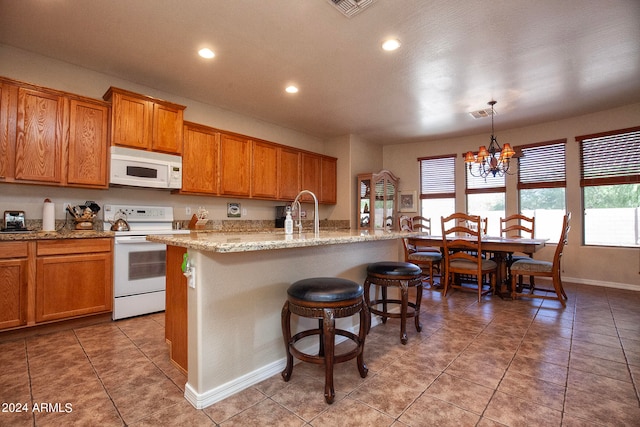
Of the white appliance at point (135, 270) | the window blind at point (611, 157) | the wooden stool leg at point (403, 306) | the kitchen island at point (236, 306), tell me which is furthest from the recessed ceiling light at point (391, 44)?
the window blind at point (611, 157)

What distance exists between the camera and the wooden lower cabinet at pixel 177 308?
192 cm

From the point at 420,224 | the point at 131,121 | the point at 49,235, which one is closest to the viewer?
the point at 49,235

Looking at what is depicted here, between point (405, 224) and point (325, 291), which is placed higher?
point (405, 224)

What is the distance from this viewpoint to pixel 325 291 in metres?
1.69

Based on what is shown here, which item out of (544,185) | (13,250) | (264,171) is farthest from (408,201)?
(13,250)

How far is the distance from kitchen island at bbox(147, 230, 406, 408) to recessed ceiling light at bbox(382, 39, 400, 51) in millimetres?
1796

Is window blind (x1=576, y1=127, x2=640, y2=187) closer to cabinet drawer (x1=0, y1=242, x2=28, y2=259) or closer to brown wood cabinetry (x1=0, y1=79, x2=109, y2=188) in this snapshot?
brown wood cabinetry (x1=0, y1=79, x2=109, y2=188)

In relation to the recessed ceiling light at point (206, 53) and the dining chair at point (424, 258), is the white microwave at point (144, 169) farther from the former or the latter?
the dining chair at point (424, 258)

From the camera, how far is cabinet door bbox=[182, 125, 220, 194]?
3793mm

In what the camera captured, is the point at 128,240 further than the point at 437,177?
No

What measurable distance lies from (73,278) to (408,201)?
561 cm

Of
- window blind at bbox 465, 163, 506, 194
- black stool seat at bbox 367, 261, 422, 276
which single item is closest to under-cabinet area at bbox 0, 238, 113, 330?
black stool seat at bbox 367, 261, 422, 276

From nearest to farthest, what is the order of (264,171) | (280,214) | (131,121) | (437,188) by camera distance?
(131,121), (264,171), (280,214), (437,188)

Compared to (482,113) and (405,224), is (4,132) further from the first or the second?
(482,113)
